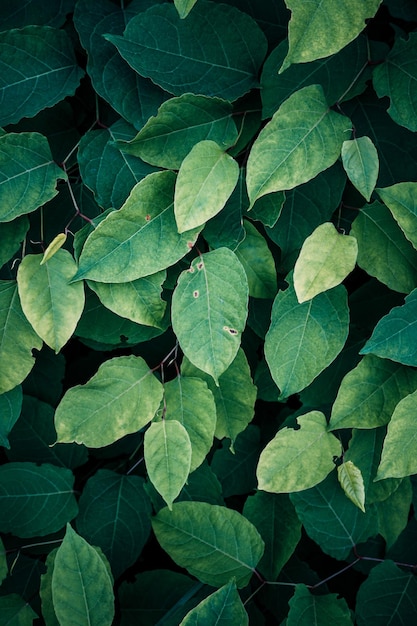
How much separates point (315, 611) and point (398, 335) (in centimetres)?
52

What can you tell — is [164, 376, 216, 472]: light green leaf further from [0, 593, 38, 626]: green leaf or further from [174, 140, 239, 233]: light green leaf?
[0, 593, 38, 626]: green leaf

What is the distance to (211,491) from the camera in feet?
3.78

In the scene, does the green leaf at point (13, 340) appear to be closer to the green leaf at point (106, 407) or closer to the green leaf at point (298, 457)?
the green leaf at point (106, 407)

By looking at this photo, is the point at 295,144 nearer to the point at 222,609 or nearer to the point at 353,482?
the point at 353,482

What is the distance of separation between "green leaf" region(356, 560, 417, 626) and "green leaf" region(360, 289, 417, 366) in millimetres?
442

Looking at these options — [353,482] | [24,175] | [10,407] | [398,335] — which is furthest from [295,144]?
[10,407]

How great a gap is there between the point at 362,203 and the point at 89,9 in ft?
1.93

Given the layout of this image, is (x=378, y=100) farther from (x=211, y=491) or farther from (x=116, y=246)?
(x=211, y=491)

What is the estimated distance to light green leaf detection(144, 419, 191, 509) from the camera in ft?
3.15

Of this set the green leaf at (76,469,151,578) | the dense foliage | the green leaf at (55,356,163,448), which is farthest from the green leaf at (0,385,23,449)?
the green leaf at (76,469,151,578)

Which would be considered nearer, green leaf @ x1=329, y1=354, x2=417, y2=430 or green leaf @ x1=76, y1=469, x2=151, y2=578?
green leaf @ x1=329, y1=354, x2=417, y2=430

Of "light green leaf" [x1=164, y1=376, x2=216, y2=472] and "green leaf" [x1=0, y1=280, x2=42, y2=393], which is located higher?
"green leaf" [x1=0, y1=280, x2=42, y2=393]

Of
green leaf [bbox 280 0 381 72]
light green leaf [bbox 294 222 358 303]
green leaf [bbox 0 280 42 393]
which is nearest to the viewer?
green leaf [bbox 280 0 381 72]

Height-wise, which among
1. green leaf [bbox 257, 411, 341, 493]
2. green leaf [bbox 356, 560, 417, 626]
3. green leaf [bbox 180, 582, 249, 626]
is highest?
green leaf [bbox 257, 411, 341, 493]
